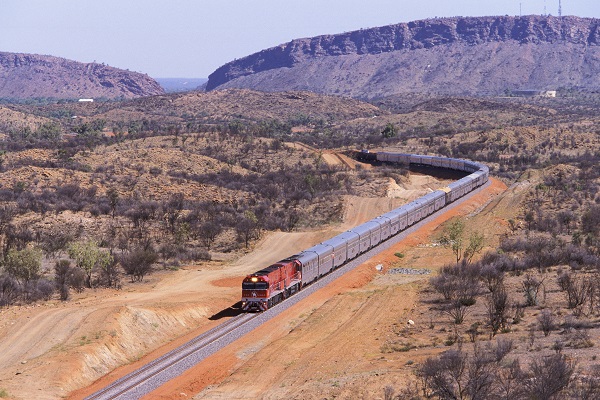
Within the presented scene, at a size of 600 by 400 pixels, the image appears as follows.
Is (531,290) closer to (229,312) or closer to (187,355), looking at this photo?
(229,312)

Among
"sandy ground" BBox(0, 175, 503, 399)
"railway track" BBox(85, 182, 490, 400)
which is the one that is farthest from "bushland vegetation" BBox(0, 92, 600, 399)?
"railway track" BBox(85, 182, 490, 400)

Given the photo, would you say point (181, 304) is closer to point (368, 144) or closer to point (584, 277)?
point (584, 277)

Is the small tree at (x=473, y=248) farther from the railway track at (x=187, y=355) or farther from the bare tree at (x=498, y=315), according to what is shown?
the bare tree at (x=498, y=315)

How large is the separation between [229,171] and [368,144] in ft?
172

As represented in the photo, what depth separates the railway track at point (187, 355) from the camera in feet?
94.3

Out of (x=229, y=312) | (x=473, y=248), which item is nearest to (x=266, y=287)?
(x=229, y=312)

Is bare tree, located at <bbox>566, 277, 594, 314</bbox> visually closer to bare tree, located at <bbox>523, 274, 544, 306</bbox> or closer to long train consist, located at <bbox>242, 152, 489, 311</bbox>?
bare tree, located at <bbox>523, 274, 544, 306</bbox>

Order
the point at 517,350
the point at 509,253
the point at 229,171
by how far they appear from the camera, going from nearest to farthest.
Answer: the point at 517,350
the point at 509,253
the point at 229,171

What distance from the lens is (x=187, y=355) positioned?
33.0 m

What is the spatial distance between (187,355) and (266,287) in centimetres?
747

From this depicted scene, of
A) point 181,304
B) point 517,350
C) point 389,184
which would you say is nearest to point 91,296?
point 181,304

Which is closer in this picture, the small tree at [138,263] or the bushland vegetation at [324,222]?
the bushland vegetation at [324,222]

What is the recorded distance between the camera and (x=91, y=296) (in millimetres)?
43656

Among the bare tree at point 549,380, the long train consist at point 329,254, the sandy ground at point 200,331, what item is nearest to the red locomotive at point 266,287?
the long train consist at point 329,254
